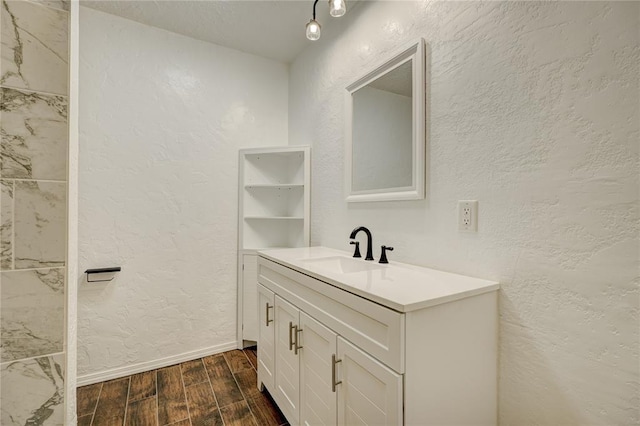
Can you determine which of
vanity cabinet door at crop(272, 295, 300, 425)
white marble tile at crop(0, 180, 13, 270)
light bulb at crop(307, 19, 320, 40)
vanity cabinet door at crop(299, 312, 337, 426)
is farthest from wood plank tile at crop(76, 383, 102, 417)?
light bulb at crop(307, 19, 320, 40)

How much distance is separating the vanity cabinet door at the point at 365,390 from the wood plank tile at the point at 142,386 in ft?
4.84

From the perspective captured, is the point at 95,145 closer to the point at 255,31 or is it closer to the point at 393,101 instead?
the point at 255,31

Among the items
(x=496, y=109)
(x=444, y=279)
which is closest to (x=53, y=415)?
(x=444, y=279)

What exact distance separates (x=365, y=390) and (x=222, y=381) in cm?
143

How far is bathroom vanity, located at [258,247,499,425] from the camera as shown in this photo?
0.90 metres

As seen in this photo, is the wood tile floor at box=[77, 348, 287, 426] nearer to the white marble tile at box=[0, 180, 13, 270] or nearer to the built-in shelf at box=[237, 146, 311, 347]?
the built-in shelf at box=[237, 146, 311, 347]

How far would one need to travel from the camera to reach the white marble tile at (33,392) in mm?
586

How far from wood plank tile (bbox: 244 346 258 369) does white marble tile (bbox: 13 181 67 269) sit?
1.94 m

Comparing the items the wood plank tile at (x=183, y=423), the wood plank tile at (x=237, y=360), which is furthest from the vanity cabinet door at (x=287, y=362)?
the wood plank tile at (x=237, y=360)

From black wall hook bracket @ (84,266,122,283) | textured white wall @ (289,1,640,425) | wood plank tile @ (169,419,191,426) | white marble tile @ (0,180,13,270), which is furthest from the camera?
black wall hook bracket @ (84,266,122,283)

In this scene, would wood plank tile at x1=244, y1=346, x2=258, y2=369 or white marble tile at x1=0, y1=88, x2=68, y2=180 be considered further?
wood plank tile at x1=244, y1=346, x2=258, y2=369

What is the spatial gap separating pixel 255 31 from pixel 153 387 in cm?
265

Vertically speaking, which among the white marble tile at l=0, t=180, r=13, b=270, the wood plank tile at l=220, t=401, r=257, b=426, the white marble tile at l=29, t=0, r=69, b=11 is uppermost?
the white marble tile at l=29, t=0, r=69, b=11

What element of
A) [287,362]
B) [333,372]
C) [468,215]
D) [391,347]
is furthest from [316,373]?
[468,215]
